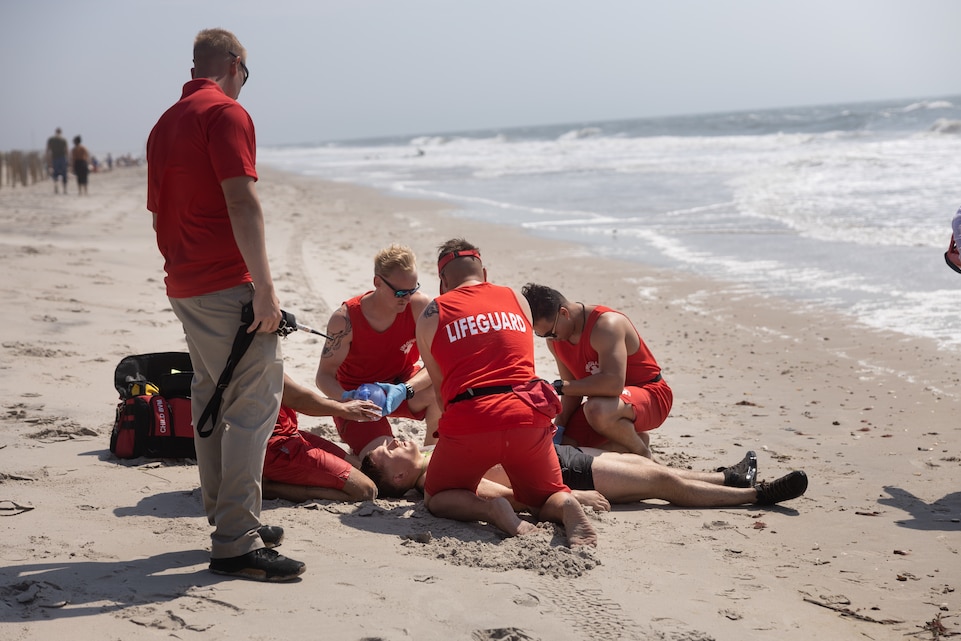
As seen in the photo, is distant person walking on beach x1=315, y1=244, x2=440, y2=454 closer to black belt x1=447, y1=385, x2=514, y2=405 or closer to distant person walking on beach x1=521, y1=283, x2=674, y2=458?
distant person walking on beach x1=521, y1=283, x2=674, y2=458

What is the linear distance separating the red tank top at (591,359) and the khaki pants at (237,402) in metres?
2.01

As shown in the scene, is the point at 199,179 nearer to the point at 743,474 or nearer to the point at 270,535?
the point at 270,535

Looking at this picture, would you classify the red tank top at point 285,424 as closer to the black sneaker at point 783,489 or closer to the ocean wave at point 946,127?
the black sneaker at point 783,489

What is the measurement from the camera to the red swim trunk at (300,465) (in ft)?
14.3

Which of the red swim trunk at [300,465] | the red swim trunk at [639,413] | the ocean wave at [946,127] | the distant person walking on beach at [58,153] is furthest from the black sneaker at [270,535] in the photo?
the ocean wave at [946,127]

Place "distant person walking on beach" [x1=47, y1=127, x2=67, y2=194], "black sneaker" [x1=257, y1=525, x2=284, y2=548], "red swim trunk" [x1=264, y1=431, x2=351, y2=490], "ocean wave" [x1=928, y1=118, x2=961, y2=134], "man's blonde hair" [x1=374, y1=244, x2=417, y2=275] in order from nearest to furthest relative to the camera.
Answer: "black sneaker" [x1=257, y1=525, x2=284, y2=548], "red swim trunk" [x1=264, y1=431, x2=351, y2=490], "man's blonde hair" [x1=374, y1=244, x2=417, y2=275], "distant person walking on beach" [x1=47, y1=127, x2=67, y2=194], "ocean wave" [x1=928, y1=118, x2=961, y2=134]

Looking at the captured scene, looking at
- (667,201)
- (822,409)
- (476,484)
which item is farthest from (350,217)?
(476,484)

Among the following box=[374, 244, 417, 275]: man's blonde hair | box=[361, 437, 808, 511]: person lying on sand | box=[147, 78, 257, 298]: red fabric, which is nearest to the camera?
box=[147, 78, 257, 298]: red fabric

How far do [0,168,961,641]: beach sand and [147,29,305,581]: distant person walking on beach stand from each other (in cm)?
26

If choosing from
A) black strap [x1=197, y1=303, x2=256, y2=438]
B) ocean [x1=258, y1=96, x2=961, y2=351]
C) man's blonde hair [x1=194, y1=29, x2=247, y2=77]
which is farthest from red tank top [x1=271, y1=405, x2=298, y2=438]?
ocean [x1=258, y1=96, x2=961, y2=351]

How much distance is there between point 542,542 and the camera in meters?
3.79

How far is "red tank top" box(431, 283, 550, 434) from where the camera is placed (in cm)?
395

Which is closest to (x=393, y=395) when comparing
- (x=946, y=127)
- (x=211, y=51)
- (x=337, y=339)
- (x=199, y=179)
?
(x=337, y=339)

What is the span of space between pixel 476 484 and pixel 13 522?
6.35 ft
